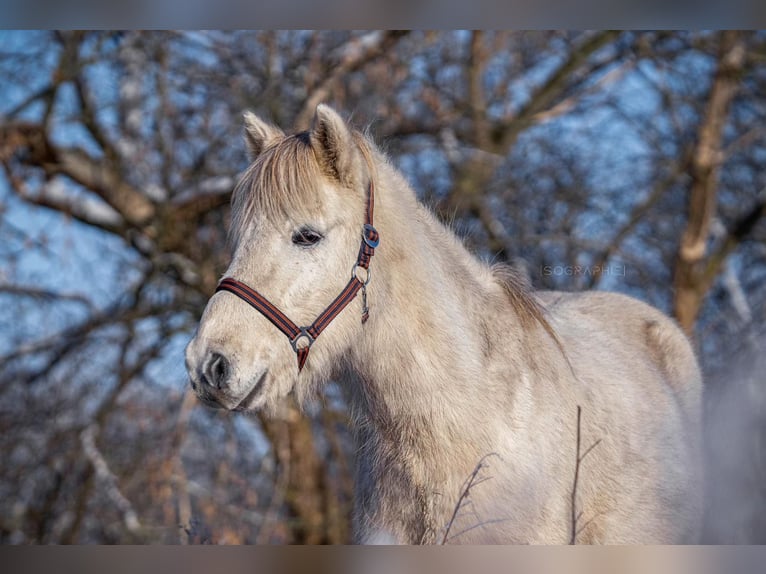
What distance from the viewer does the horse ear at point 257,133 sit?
2.87 metres

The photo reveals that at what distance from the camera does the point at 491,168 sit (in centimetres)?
660

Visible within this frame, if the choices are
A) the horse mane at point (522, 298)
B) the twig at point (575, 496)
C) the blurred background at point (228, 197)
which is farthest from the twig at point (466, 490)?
the blurred background at point (228, 197)

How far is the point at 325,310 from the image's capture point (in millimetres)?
2459

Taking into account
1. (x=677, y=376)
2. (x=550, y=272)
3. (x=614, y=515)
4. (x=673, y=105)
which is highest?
(x=673, y=105)

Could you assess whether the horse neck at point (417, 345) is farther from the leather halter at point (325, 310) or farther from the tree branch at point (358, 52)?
the tree branch at point (358, 52)

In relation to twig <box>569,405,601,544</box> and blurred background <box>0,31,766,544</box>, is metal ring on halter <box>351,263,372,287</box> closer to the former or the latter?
twig <box>569,405,601,544</box>

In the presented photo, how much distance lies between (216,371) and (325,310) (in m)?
0.36

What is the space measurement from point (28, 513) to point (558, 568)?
16.0 feet

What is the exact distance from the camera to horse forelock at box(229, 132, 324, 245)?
8.15 feet

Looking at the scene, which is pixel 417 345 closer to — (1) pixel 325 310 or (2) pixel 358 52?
(1) pixel 325 310
